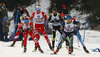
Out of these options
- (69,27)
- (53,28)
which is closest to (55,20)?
(53,28)

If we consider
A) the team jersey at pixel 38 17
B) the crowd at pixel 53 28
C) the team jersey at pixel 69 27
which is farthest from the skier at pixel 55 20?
the team jersey at pixel 69 27

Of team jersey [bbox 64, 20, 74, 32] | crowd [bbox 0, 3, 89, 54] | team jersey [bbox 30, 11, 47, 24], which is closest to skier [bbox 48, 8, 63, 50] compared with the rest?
crowd [bbox 0, 3, 89, 54]

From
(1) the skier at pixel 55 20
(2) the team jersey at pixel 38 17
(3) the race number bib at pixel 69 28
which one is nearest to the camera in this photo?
(3) the race number bib at pixel 69 28

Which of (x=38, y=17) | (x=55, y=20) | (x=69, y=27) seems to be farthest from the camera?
(x=55, y=20)

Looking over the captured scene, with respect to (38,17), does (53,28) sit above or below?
below

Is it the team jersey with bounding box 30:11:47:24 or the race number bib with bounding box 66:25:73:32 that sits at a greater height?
the team jersey with bounding box 30:11:47:24

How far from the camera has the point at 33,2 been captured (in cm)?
2475

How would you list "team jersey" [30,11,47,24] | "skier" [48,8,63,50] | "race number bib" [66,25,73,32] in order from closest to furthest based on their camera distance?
"race number bib" [66,25,73,32]
"team jersey" [30,11,47,24]
"skier" [48,8,63,50]

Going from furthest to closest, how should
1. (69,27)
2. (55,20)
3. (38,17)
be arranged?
(55,20)
(38,17)
(69,27)

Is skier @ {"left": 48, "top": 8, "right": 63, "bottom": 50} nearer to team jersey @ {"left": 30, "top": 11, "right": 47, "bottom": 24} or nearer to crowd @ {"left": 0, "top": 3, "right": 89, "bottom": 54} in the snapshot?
crowd @ {"left": 0, "top": 3, "right": 89, "bottom": 54}

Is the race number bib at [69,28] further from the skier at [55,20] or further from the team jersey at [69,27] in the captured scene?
the skier at [55,20]

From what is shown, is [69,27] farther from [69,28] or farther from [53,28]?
[53,28]

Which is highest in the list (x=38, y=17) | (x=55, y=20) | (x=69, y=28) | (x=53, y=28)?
(x=38, y=17)

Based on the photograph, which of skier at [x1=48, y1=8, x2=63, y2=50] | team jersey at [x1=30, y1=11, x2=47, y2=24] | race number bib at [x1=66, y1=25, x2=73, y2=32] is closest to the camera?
race number bib at [x1=66, y1=25, x2=73, y2=32]
